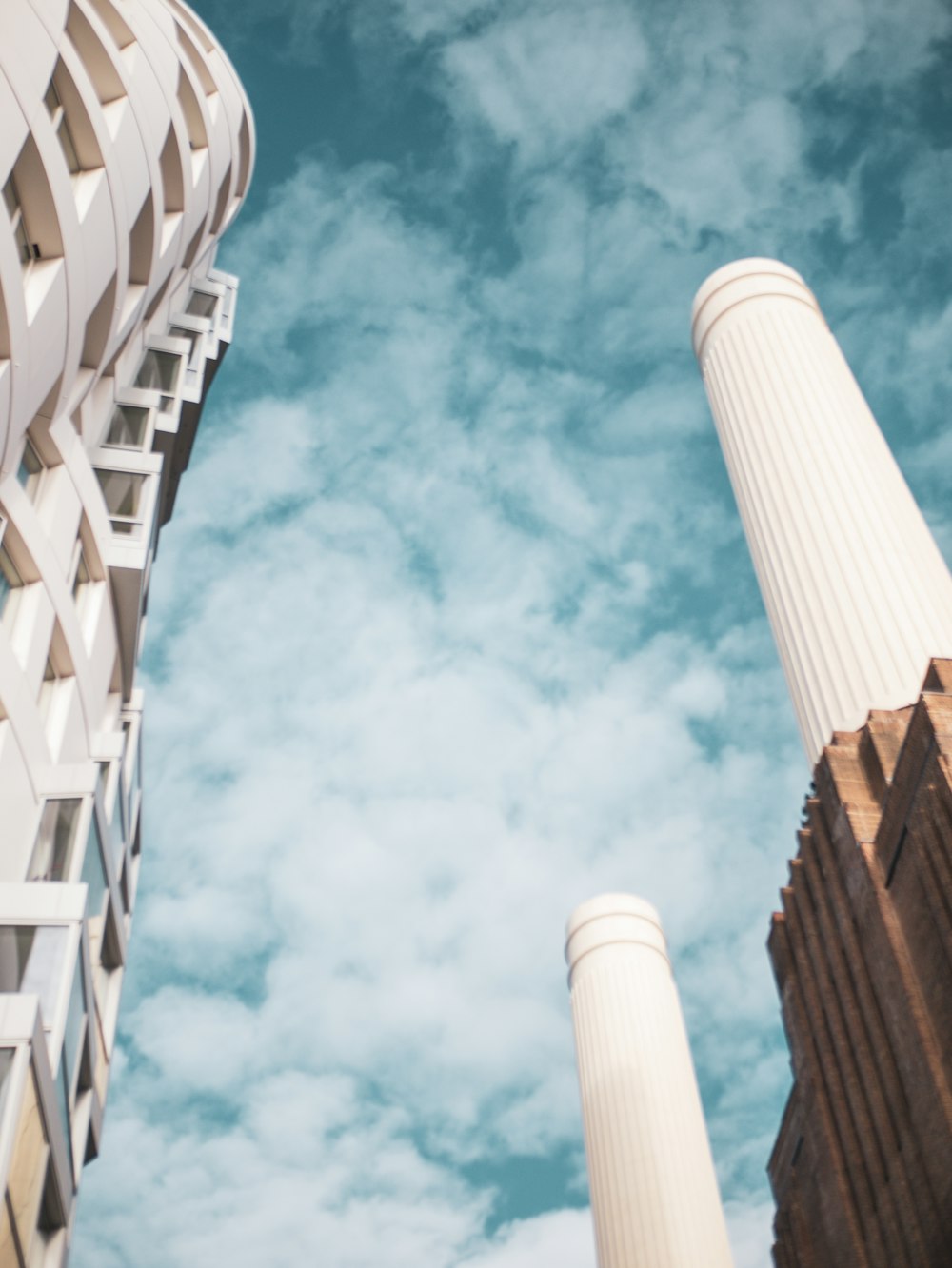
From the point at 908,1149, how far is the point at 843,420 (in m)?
17.3

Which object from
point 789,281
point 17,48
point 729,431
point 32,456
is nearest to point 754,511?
point 729,431

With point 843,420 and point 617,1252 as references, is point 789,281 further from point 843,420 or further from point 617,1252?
point 617,1252

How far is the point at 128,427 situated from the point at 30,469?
22.0 ft

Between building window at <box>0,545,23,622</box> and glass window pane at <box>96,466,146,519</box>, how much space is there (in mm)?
5937

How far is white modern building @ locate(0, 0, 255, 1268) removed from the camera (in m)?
21.3

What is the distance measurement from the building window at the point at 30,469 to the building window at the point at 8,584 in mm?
2271

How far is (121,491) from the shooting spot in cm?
3231

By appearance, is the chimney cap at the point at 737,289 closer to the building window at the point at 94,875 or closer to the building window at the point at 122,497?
the building window at the point at 122,497

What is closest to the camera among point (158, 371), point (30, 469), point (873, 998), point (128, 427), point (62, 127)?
point (873, 998)

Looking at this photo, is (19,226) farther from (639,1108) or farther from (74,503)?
(639,1108)

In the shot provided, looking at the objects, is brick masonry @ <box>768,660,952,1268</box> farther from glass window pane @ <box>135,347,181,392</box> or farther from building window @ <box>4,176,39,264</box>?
glass window pane @ <box>135,347,181,392</box>

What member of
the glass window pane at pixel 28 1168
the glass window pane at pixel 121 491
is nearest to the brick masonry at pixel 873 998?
the glass window pane at pixel 28 1168

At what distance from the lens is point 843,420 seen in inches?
1205

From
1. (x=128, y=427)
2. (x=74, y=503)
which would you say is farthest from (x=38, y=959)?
(x=128, y=427)
